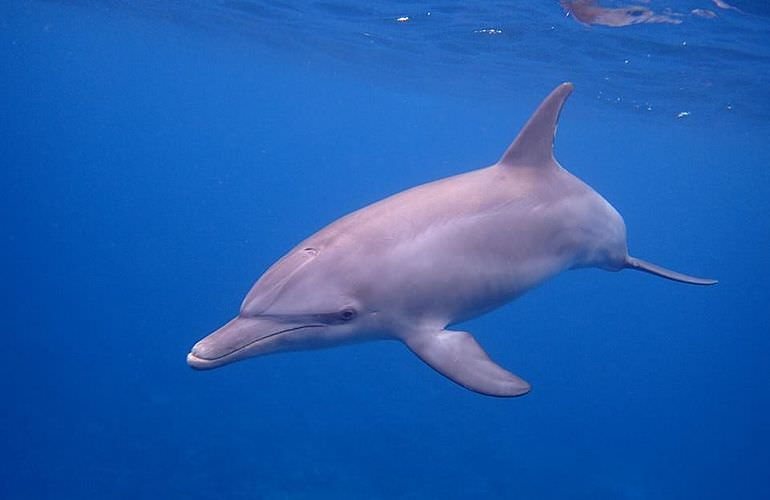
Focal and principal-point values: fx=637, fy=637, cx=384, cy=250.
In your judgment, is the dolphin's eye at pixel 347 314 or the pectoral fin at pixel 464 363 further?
the dolphin's eye at pixel 347 314

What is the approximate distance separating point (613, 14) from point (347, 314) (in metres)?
14.0

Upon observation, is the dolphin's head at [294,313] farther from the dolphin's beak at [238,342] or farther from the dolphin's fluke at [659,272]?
the dolphin's fluke at [659,272]

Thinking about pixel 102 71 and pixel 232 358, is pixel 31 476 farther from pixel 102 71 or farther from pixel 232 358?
pixel 102 71

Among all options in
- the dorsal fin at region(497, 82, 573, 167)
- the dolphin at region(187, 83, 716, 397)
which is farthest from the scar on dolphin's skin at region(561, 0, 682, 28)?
the dolphin at region(187, 83, 716, 397)

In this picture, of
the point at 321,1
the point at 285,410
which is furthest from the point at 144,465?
the point at 321,1

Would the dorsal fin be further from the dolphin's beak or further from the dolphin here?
the dolphin's beak

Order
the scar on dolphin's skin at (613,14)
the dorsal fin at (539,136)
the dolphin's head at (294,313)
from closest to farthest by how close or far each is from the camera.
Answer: the dolphin's head at (294,313) → the dorsal fin at (539,136) → the scar on dolphin's skin at (613,14)

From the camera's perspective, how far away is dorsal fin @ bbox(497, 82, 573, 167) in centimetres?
621

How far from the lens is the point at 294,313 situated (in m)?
4.88

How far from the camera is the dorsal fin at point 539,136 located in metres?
6.21

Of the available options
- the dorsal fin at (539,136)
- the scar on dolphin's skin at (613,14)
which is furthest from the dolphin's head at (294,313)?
the scar on dolphin's skin at (613,14)

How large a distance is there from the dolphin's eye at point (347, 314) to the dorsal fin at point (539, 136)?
2325 millimetres

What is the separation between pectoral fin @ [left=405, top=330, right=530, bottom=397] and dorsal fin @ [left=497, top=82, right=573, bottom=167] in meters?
2.04

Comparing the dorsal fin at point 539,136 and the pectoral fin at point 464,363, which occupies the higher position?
the dorsal fin at point 539,136
